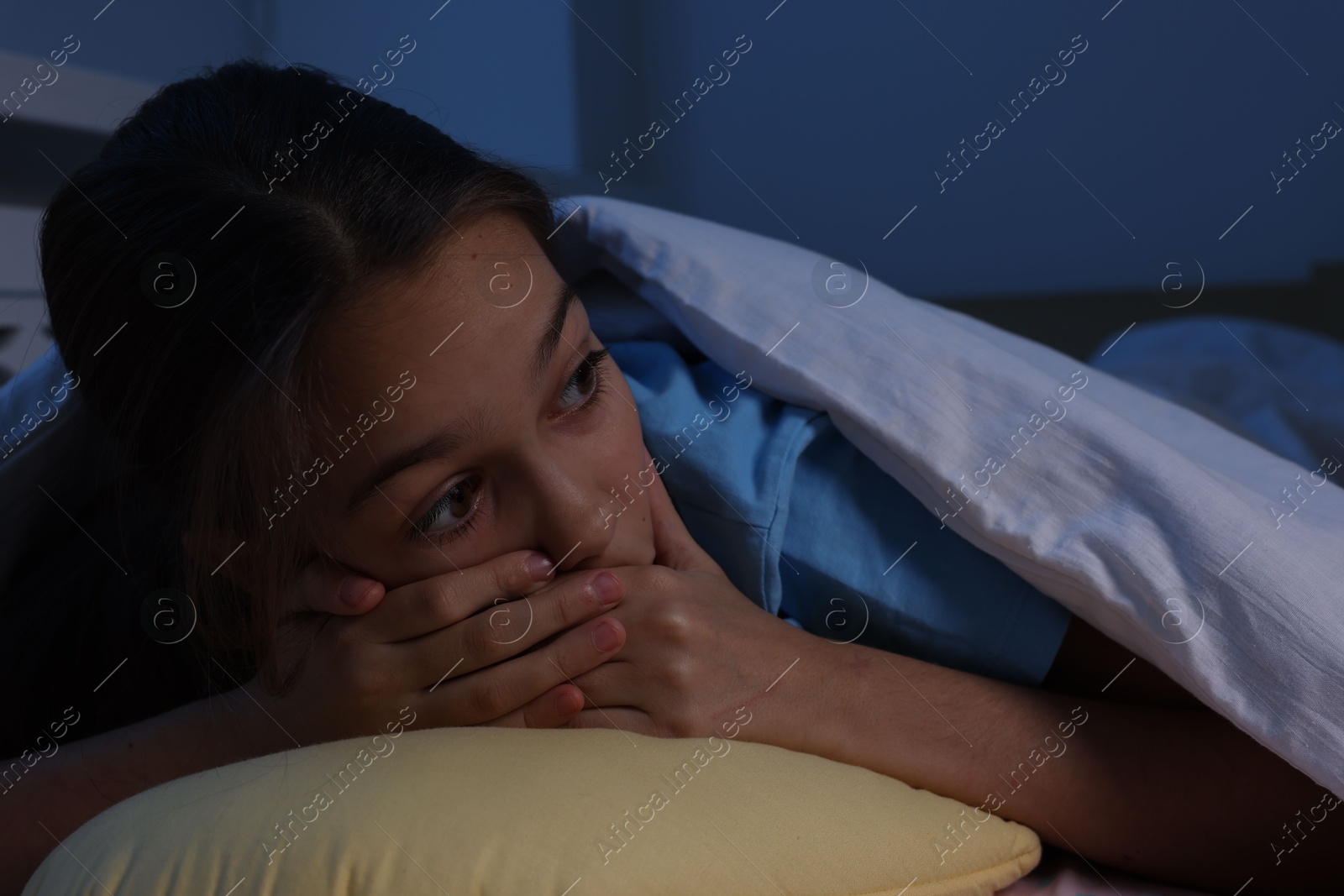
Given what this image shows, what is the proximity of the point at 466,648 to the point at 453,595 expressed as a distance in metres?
0.03

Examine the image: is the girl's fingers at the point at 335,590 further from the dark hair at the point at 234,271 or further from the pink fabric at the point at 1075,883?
the pink fabric at the point at 1075,883

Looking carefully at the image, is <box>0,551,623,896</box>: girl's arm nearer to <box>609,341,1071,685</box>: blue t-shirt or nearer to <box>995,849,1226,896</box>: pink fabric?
<box>609,341,1071,685</box>: blue t-shirt

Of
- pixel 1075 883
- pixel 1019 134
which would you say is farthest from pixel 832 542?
pixel 1019 134

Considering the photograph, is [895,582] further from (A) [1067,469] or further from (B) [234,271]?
(B) [234,271]

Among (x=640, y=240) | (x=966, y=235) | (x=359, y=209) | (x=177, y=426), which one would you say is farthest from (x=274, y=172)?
(x=966, y=235)

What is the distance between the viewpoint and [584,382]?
684mm

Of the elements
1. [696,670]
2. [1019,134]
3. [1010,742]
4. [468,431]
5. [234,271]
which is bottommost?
[1019,134]

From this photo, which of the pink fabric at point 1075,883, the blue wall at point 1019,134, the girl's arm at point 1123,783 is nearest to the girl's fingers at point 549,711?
the girl's arm at point 1123,783

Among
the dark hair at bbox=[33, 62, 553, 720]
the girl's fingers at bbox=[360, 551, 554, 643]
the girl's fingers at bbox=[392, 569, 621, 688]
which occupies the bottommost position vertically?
the girl's fingers at bbox=[392, 569, 621, 688]

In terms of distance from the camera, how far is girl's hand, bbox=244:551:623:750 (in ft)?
1.97

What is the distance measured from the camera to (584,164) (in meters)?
1.81

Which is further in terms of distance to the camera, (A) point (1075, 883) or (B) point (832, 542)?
(B) point (832, 542)

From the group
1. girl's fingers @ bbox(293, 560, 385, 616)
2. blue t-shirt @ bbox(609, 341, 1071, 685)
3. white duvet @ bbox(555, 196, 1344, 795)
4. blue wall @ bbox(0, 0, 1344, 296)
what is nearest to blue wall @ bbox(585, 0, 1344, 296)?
blue wall @ bbox(0, 0, 1344, 296)

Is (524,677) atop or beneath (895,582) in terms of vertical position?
atop
